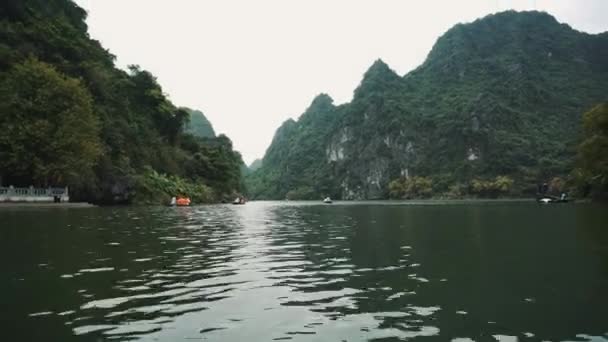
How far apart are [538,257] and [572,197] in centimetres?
8524

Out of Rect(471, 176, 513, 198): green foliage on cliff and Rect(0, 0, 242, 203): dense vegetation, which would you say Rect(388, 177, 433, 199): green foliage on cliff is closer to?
Rect(471, 176, 513, 198): green foliage on cliff

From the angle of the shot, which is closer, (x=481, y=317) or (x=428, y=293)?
(x=481, y=317)

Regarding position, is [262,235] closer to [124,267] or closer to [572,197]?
[124,267]

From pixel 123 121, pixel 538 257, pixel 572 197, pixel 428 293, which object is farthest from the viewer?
pixel 572 197

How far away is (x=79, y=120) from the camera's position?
172ft

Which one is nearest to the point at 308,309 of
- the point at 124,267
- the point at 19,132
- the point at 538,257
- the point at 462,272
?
the point at 462,272

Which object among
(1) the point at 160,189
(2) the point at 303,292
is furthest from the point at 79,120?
(2) the point at 303,292

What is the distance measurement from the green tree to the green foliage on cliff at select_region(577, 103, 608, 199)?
66535mm

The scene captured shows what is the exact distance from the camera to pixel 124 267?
39.9 ft

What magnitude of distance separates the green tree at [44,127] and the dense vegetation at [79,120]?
104mm

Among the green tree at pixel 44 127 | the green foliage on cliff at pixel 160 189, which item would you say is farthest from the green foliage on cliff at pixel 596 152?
the green tree at pixel 44 127

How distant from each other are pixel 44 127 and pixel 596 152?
70902mm

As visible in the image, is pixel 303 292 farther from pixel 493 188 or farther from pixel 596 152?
pixel 493 188

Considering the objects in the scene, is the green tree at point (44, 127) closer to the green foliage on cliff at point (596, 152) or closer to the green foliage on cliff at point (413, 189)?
the green foliage on cliff at point (596, 152)
